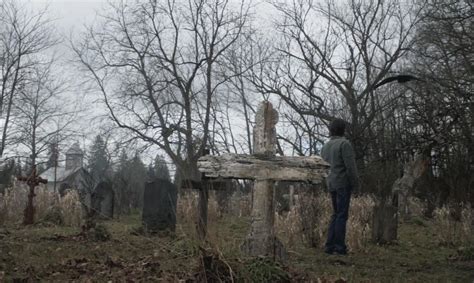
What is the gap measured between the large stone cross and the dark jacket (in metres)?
2.19

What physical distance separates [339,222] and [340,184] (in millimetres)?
502

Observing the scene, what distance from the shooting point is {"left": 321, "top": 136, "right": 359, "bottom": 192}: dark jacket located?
748cm

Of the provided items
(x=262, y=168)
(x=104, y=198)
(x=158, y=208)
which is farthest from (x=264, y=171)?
(x=104, y=198)

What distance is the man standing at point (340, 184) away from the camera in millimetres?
7515

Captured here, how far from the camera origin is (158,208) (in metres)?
10.9

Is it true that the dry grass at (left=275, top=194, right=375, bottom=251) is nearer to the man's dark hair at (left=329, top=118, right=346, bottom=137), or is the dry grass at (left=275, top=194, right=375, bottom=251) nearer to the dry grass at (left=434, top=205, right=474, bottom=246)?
the man's dark hair at (left=329, top=118, right=346, bottom=137)

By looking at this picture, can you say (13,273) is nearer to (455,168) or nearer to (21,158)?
(455,168)

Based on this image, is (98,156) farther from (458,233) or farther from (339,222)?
(339,222)

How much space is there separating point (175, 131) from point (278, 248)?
2587 centimetres

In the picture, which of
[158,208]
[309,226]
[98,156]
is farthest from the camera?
[98,156]

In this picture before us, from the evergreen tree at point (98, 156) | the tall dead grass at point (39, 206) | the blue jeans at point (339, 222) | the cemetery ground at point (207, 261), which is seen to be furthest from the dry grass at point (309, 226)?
the evergreen tree at point (98, 156)

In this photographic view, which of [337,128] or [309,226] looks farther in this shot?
[309,226]

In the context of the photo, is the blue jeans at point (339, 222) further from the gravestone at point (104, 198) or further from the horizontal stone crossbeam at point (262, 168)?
the gravestone at point (104, 198)

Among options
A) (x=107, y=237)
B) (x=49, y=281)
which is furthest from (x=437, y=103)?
(x=49, y=281)
